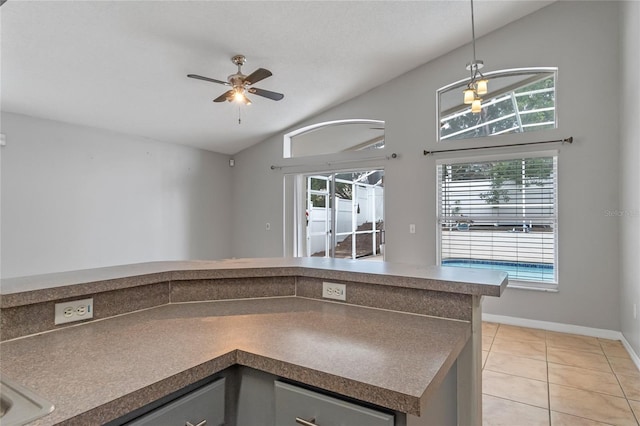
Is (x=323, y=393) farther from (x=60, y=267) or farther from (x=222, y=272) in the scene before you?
(x=60, y=267)

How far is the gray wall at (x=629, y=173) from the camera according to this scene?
2878 mm

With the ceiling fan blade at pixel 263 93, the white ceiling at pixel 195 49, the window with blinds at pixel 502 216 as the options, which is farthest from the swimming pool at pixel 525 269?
the ceiling fan blade at pixel 263 93

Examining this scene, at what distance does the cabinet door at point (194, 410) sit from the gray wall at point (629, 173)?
3522mm

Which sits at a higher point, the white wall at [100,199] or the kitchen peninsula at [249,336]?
the white wall at [100,199]

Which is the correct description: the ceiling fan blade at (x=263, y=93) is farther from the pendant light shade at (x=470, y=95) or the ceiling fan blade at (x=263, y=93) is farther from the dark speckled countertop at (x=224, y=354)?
the dark speckled countertop at (x=224, y=354)

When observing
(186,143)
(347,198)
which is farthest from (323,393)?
(186,143)

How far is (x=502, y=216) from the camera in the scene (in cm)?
415

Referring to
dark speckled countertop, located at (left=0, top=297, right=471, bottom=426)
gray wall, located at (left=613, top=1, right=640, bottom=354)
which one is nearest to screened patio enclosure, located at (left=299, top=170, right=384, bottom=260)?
gray wall, located at (left=613, top=1, right=640, bottom=354)

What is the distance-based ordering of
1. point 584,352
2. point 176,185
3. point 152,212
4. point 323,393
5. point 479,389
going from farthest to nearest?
point 176,185, point 152,212, point 584,352, point 479,389, point 323,393

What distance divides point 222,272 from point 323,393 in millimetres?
868

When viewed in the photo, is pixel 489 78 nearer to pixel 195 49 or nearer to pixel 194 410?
pixel 195 49

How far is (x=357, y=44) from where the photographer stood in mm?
3877

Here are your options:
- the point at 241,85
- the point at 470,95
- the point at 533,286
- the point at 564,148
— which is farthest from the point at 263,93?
the point at 533,286

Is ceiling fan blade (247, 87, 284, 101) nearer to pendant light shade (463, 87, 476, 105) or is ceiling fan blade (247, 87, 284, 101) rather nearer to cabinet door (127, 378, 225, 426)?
pendant light shade (463, 87, 476, 105)
